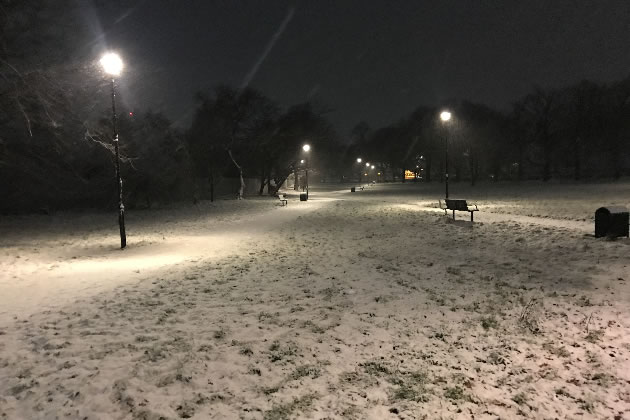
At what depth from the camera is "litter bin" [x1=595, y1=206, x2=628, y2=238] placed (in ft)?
35.0

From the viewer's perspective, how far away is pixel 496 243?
1114cm

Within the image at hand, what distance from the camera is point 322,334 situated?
5070 millimetres

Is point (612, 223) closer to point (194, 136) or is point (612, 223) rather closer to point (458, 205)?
point (458, 205)

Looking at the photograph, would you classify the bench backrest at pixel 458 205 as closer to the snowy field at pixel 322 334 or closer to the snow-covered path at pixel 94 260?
the snowy field at pixel 322 334

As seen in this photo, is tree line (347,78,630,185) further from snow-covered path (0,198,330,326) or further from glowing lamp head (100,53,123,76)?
glowing lamp head (100,53,123,76)

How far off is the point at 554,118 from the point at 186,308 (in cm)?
5775

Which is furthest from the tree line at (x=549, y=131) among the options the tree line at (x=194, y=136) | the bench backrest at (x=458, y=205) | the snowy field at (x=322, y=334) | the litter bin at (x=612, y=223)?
the snowy field at (x=322, y=334)

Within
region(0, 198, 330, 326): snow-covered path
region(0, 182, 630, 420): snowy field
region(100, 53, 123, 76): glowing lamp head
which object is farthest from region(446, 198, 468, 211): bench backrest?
region(100, 53, 123, 76): glowing lamp head

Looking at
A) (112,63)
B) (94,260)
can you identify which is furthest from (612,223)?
(112,63)

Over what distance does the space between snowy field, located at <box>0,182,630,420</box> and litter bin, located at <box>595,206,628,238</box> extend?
0.37 m

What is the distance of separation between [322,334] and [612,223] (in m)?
9.78

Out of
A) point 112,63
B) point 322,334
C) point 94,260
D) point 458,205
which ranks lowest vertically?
point 322,334

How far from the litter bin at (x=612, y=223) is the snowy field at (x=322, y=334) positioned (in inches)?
14.4

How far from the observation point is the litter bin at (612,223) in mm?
10656
